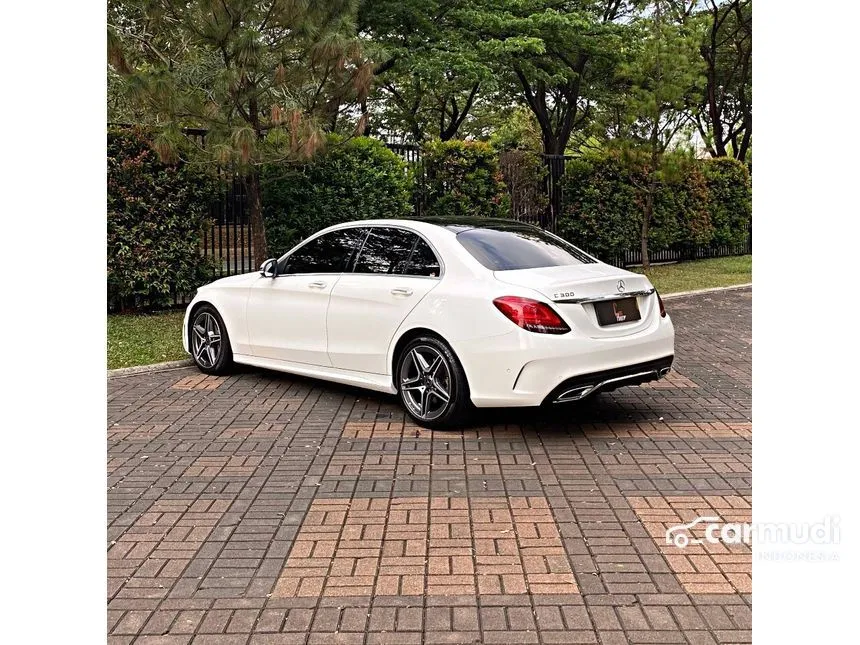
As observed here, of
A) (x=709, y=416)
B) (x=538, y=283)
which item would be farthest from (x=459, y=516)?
(x=709, y=416)

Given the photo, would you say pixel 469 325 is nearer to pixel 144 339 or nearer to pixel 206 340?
pixel 206 340

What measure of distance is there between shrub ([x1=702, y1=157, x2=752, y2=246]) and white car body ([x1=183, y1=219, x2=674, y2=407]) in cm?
1762

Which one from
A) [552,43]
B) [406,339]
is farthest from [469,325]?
[552,43]

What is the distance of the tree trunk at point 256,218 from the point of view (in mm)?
13297

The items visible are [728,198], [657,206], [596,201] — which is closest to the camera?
[596,201]

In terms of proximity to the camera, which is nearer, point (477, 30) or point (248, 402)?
point (248, 402)

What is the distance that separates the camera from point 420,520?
4613 millimetres

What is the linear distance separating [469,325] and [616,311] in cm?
110

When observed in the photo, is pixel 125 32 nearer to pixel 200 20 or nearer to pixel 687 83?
pixel 200 20

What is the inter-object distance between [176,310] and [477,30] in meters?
13.5

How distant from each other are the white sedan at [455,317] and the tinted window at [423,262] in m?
0.01

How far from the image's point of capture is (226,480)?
5387 mm

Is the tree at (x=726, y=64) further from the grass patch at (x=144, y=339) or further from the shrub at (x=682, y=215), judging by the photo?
the grass patch at (x=144, y=339)

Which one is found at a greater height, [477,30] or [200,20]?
[477,30]
